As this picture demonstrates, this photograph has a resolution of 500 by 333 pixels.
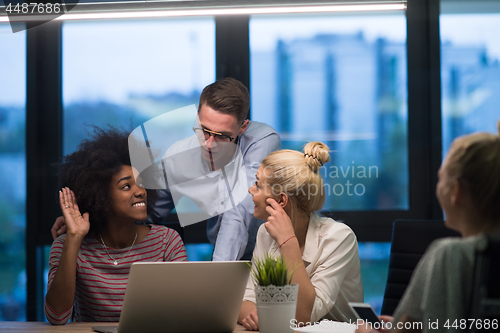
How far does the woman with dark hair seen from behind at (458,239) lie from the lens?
71 cm

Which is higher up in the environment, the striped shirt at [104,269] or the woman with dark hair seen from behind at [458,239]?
the woman with dark hair seen from behind at [458,239]

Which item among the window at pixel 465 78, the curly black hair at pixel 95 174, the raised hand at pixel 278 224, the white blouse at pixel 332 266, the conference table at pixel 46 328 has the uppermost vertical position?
the window at pixel 465 78

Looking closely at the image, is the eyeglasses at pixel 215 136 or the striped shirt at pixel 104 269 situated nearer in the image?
the striped shirt at pixel 104 269

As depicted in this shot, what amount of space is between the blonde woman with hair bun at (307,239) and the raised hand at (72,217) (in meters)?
0.68

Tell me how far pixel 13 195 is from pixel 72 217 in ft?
4.93

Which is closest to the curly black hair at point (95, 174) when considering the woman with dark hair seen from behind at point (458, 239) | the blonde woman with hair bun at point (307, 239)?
the blonde woman with hair bun at point (307, 239)

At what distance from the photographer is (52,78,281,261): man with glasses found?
202 cm

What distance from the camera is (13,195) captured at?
290cm

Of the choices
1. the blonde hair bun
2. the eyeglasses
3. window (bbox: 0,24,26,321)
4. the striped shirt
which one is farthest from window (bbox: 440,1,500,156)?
window (bbox: 0,24,26,321)

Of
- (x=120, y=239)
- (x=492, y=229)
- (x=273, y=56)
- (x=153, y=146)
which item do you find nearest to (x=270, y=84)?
(x=273, y=56)

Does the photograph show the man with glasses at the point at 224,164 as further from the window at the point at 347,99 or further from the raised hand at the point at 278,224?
the window at the point at 347,99

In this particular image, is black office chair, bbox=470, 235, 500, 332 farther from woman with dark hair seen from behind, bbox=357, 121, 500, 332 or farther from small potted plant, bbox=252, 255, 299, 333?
small potted plant, bbox=252, 255, 299, 333

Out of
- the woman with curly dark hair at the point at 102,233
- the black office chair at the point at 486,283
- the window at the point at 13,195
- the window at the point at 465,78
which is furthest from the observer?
the window at the point at 13,195

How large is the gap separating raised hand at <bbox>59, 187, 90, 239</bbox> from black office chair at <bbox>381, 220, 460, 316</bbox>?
123 cm
